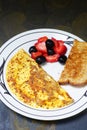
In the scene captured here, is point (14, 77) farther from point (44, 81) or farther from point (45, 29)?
point (45, 29)

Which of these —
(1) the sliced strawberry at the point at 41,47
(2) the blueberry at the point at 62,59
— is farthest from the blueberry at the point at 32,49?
(2) the blueberry at the point at 62,59

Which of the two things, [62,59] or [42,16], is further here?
[42,16]

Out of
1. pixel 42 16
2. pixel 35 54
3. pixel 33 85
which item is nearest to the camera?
pixel 33 85

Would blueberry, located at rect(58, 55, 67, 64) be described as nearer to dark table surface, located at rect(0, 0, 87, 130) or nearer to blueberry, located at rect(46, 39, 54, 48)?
blueberry, located at rect(46, 39, 54, 48)

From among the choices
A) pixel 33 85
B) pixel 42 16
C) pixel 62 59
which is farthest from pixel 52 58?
pixel 42 16

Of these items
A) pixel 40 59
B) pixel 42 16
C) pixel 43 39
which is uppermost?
pixel 42 16

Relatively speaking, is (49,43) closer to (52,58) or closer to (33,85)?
(52,58)

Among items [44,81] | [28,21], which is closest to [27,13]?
[28,21]
